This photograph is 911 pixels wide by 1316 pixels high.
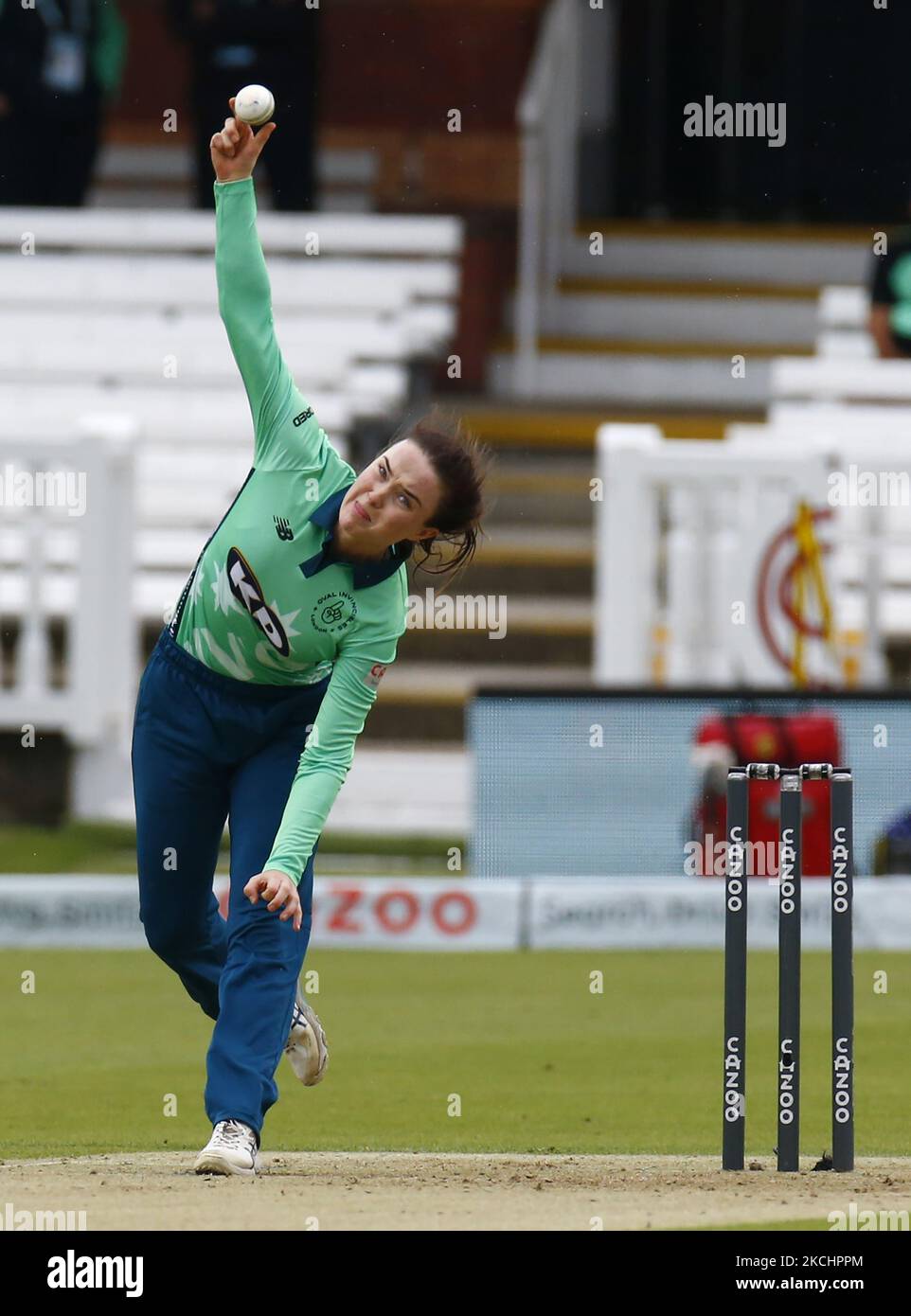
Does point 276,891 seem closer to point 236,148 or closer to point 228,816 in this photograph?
point 228,816

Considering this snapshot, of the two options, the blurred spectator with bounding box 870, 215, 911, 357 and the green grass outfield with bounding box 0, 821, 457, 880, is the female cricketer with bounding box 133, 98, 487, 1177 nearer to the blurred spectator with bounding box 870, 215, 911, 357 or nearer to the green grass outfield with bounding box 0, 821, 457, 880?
the green grass outfield with bounding box 0, 821, 457, 880

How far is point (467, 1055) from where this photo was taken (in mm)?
7574

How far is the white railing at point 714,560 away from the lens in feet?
40.3

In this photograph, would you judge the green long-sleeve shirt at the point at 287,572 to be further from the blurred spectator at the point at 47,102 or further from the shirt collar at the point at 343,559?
the blurred spectator at the point at 47,102

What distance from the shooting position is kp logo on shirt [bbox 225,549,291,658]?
5258 mm

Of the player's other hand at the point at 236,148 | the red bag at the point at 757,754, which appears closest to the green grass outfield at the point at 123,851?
the red bag at the point at 757,754

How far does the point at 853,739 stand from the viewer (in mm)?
10758

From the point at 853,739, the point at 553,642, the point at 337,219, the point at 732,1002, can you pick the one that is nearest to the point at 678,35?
the point at 337,219

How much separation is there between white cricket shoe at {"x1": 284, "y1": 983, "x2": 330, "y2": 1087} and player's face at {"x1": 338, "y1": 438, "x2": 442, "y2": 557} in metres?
1.13

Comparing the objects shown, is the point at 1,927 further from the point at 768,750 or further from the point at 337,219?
the point at 337,219

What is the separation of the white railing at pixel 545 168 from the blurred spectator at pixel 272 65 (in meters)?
1.40

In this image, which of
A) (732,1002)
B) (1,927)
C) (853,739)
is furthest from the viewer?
(853,739)

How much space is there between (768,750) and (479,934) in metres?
1.44

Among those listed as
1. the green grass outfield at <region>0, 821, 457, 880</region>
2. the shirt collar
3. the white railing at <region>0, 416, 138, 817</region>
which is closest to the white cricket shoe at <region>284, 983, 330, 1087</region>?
the shirt collar
